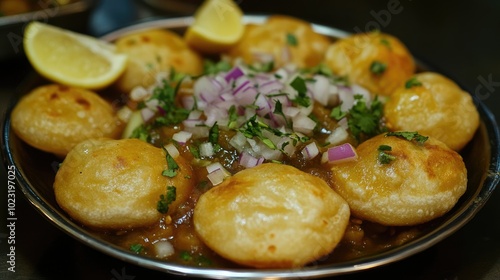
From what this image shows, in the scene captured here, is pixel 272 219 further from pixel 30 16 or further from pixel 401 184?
pixel 30 16

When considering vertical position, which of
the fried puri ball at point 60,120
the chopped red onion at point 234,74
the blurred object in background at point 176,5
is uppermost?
the chopped red onion at point 234,74

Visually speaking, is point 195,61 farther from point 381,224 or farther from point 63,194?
point 381,224

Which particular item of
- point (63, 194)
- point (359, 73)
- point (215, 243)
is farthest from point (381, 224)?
point (63, 194)

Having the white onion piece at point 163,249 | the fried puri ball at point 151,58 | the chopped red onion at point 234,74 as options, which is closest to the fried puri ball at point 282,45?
the fried puri ball at point 151,58

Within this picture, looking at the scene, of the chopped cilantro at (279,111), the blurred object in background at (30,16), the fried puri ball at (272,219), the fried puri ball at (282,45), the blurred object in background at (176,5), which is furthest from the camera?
the blurred object in background at (176,5)

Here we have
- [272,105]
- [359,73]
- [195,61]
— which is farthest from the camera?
[195,61]

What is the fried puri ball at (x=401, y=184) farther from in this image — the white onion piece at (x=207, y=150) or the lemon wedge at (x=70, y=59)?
the lemon wedge at (x=70, y=59)

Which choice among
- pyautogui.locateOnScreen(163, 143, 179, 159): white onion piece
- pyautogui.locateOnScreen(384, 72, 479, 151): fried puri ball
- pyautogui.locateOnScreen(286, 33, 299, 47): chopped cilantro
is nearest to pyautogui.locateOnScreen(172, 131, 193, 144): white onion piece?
pyautogui.locateOnScreen(163, 143, 179, 159): white onion piece

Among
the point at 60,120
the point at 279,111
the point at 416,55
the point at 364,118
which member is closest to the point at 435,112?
the point at 364,118
